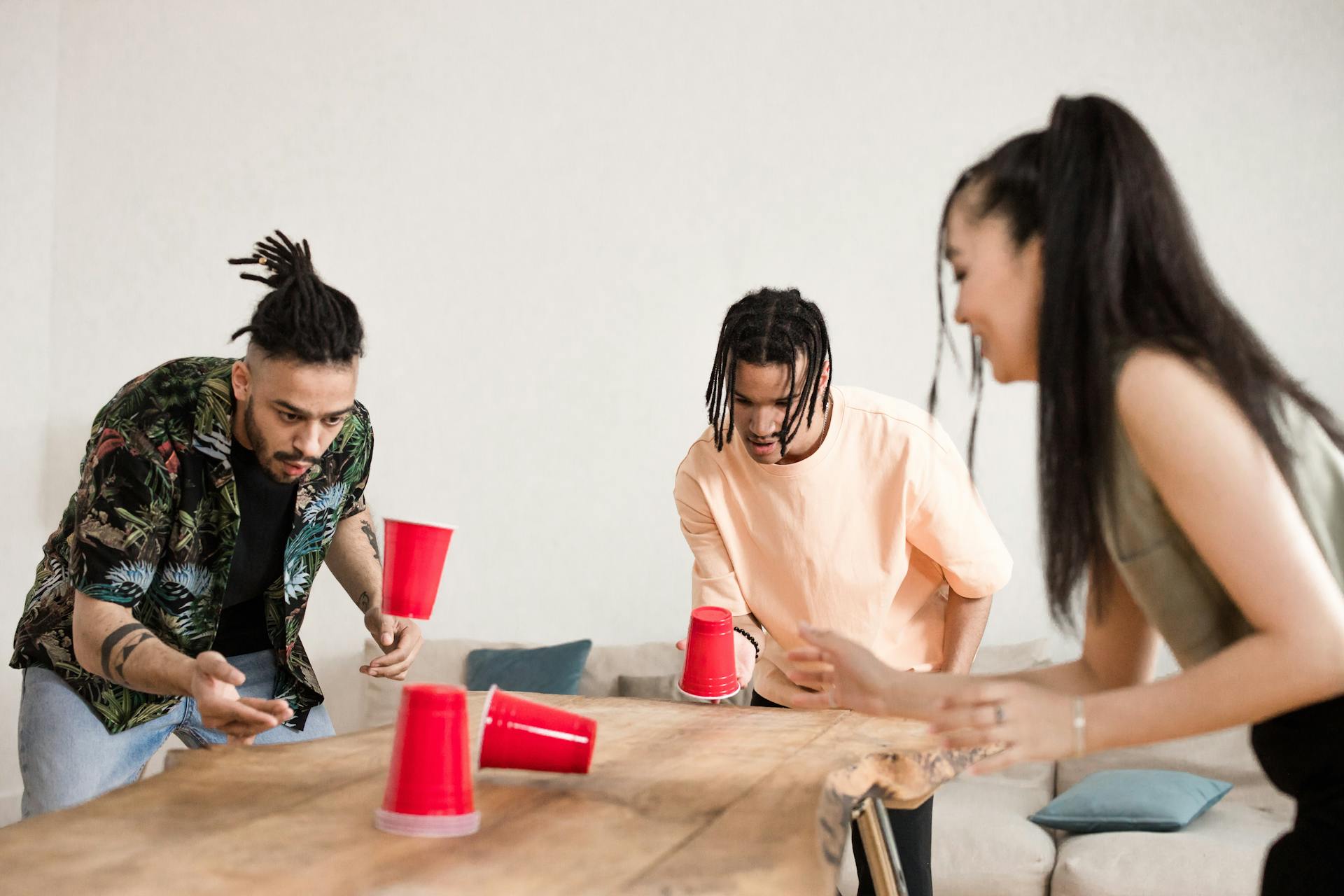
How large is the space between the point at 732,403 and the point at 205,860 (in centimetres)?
123

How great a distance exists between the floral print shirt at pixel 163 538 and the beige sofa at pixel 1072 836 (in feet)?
3.46

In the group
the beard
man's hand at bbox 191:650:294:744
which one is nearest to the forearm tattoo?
man's hand at bbox 191:650:294:744

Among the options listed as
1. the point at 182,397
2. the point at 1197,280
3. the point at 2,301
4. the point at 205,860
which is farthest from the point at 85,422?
the point at 1197,280

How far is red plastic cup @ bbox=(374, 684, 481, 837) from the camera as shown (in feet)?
3.48

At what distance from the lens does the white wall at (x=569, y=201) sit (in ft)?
11.6

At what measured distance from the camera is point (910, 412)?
2082 millimetres

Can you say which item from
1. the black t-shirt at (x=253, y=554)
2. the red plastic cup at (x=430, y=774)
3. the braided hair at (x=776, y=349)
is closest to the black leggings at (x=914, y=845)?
the braided hair at (x=776, y=349)

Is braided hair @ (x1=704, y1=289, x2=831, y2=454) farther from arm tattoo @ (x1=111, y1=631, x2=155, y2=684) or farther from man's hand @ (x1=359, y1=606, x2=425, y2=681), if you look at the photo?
arm tattoo @ (x1=111, y1=631, x2=155, y2=684)

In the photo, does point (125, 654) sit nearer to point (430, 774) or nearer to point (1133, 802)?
point (430, 774)

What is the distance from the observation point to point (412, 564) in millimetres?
1653

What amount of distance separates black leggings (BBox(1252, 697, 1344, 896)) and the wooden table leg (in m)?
0.67

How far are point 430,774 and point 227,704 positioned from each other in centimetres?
45

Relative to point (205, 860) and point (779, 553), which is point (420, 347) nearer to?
point (779, 553)

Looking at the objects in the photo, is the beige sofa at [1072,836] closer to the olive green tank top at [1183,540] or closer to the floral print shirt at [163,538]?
the floral print shirt at [163,538]
